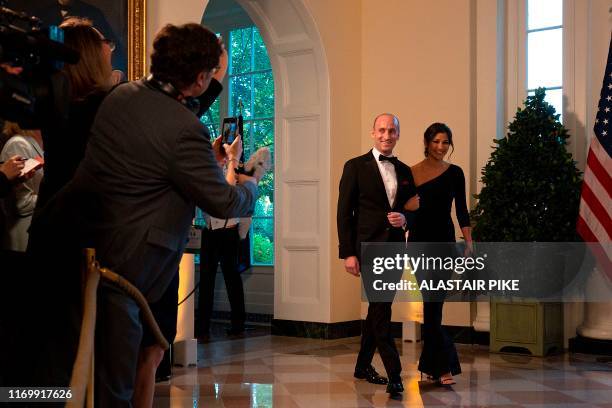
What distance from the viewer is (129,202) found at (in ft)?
6.97

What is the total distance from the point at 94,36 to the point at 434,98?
5.24m

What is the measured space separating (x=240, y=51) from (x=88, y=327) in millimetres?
7602

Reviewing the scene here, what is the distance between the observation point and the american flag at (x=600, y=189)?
6078mm

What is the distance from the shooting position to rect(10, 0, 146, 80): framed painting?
495 centimetres

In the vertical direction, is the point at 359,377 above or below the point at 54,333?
below

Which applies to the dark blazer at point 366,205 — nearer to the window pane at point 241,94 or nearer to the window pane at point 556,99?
the window pane at point 556,99

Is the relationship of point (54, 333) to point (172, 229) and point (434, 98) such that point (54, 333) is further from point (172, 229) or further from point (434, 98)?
point (434, 98)

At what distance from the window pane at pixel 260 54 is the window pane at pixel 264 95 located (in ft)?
0.29

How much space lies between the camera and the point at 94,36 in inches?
94.3

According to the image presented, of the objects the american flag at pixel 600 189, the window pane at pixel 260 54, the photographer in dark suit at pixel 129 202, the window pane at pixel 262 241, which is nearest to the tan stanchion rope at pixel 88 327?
the photographer in dark suit at pixel 129 202

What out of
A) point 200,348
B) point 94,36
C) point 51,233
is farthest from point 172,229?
point 200,348

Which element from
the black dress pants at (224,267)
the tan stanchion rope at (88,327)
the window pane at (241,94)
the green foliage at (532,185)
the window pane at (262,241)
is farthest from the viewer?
the window pane at (241,94)

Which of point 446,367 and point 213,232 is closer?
point 446,367

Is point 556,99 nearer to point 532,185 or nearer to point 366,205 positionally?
point 532,185
